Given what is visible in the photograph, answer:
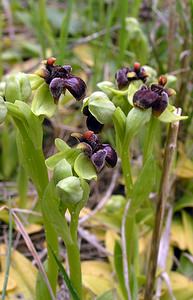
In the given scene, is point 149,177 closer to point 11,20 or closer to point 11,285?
point 11,285

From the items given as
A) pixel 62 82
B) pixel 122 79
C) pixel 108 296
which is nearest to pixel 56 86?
pixel 62 82

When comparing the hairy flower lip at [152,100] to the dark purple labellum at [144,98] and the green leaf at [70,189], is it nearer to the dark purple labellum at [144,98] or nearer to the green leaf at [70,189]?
Answer: the dark purple labellum at [144,98]

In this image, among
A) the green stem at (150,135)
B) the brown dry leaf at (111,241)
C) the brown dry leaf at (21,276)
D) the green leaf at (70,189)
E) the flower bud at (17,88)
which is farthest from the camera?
the brown dry leaf at (111,241)

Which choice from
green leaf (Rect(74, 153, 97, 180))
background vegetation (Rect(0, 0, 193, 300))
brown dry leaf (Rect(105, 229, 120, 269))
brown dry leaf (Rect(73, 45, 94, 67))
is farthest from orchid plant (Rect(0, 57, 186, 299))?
brown dry leaf (Rect(73, 45, 94, 67))

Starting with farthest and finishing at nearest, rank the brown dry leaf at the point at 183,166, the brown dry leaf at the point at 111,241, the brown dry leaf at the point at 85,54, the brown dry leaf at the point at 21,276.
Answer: the brown dry leaf at the point at 85,54 < the brown dry leaf at the point at 183,166 < the brown dry leaf at the point at 111,241 < the brown dry leaf at the point at 21,276

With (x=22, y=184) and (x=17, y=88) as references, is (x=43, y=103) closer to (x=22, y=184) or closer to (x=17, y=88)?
(x=17, y=88)

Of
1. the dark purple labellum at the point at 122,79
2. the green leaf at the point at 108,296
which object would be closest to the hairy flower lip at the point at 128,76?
the dark purple labellum at the point at 122,79
